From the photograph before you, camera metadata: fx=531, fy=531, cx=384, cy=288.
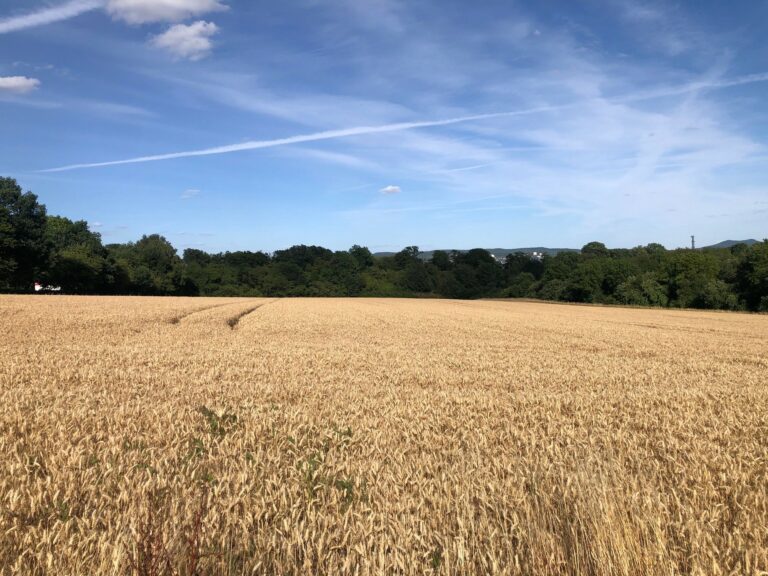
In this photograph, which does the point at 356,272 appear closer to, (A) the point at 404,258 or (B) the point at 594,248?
(A) the point at 404,258

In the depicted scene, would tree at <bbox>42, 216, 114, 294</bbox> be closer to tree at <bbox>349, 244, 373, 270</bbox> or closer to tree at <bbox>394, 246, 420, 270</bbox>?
tree at <bbox>349, 244, 373, 270</bbox>

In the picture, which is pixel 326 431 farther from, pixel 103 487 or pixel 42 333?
pixel 42 333

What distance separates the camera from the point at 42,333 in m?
19.2

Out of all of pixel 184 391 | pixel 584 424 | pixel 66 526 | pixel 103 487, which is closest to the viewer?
pixel 66 526

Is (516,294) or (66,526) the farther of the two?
(516,294)

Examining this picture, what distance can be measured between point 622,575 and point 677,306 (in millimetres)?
86083

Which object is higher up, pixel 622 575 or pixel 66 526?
pixel 66 526

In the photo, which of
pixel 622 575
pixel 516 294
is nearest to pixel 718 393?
pixel 622 575

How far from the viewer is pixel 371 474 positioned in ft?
14.5

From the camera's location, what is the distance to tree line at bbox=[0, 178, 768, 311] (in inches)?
2798

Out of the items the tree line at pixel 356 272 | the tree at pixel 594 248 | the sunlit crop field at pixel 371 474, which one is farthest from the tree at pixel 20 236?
the tree at pixel 594 248

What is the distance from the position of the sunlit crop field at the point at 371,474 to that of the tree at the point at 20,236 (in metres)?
65.6

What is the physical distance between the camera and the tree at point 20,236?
64.4m

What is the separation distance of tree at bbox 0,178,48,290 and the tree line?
0.14m
